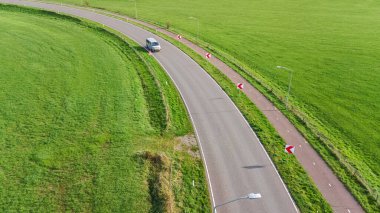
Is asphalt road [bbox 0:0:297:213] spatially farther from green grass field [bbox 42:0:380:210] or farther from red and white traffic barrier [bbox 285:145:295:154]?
green grass field [bbox 42:0:380:210]

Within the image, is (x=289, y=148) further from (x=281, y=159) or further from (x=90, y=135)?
(x=90, y=135)

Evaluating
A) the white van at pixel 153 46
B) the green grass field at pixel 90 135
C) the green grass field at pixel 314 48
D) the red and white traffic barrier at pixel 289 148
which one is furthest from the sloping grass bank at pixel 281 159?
the white van at pixel 153 46

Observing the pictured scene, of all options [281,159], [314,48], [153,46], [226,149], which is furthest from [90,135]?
[314,48]

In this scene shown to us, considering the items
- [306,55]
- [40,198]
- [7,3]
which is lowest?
[40,198]

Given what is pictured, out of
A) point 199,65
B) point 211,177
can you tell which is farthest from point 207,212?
point 199,65

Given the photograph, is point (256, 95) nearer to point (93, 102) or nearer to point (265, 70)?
point (265, 70)

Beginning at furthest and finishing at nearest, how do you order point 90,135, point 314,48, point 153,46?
point 314,48
point 153,46
point 90,135

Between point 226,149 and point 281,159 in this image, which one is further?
point 226,149
